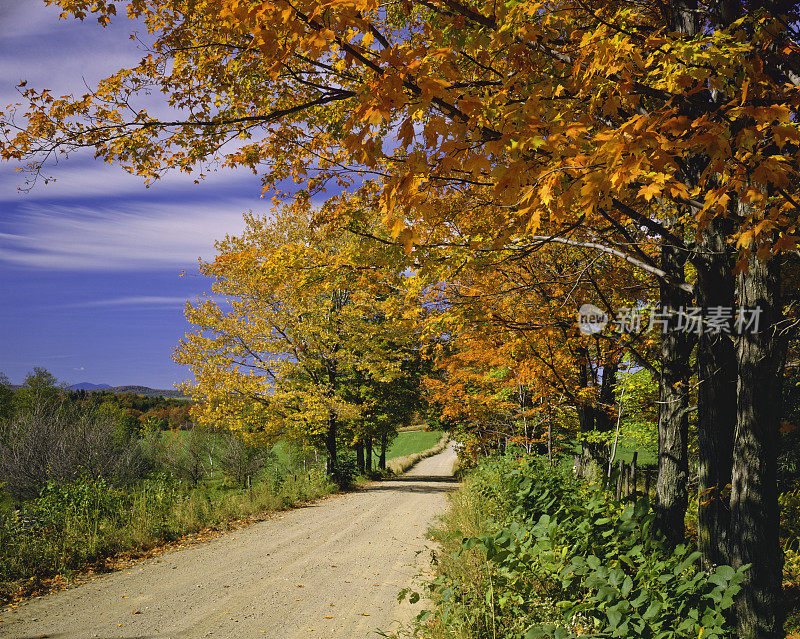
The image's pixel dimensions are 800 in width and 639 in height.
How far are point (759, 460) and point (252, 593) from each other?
6.54 m

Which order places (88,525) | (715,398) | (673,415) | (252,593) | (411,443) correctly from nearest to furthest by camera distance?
(715,398), (673,415), (252,593), (88,525), (411,443)

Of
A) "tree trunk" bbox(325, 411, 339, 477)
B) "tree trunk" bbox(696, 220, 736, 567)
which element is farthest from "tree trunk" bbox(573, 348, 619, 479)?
"tree trunk" bbox(325, 411, 339, 477)

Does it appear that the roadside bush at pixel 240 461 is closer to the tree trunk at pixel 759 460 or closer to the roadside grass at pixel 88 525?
the roadside grass at pixel 88 525

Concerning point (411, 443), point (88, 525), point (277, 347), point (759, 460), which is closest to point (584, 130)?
point (759, 460)

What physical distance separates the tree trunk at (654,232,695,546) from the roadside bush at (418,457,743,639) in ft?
3.84

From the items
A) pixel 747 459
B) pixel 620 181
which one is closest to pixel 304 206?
pixel 620 181

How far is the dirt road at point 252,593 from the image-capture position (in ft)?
18.1

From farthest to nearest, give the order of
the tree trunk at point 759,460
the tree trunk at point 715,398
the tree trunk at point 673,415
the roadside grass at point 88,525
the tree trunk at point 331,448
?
the tree trunk at point 331,448 < the roadside grass at point 88,525 < the tree trunk at point 673,415 < the tree trunk at point 715,398 < the tree trunk at point 759,460

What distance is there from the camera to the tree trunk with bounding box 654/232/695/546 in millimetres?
5719

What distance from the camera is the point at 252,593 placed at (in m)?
6.65

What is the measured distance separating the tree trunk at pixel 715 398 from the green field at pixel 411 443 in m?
47.0

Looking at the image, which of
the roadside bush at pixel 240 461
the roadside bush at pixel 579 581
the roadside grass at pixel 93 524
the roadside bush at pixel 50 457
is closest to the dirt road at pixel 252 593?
the roadside grass at pixel 93 524

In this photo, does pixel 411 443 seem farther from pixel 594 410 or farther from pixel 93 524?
pixel 93 524

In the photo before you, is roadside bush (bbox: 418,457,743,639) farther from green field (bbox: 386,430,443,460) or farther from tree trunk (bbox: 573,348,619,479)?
green field (bbox: 386,430,443,460)
